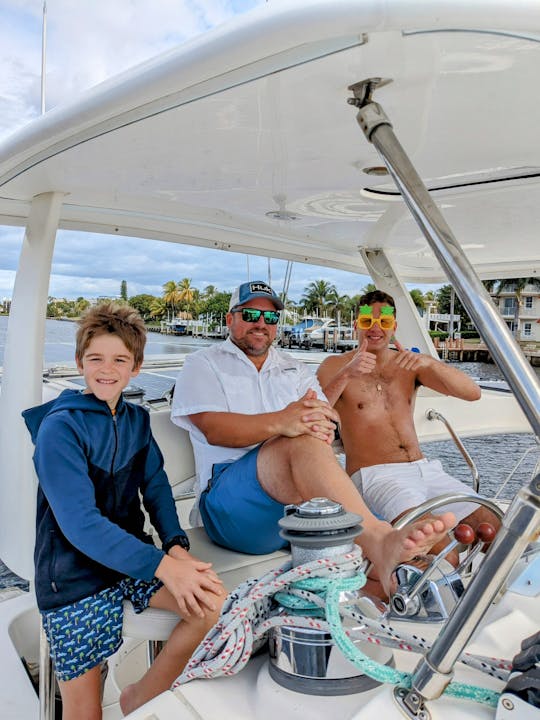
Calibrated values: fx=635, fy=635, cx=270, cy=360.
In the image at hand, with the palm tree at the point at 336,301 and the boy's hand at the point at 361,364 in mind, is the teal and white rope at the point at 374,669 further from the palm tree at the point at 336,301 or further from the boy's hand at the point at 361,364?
the palm tree at the point at 336,301

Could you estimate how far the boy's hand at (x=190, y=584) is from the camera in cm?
165

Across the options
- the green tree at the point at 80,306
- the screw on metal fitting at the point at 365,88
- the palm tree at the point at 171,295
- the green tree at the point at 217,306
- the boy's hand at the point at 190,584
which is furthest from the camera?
the palm tree at the point at 171,295

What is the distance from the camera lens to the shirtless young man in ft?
9.39

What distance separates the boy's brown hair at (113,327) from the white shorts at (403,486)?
1280mm

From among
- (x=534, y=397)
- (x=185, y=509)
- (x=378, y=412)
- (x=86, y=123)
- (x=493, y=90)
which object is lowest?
(x=185, y=509)

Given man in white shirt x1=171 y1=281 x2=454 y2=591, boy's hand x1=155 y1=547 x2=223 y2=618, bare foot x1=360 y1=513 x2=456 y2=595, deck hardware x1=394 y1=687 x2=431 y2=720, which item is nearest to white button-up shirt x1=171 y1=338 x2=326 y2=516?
man in white shirt x1=171 y1=281 x2=454 y2=591

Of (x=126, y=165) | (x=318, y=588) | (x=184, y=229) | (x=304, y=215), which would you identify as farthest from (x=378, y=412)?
(x=318, y=588)

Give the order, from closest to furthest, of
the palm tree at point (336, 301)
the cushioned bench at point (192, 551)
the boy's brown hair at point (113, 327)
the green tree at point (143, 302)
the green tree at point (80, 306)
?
1. the cushioned bench at point (192, 551)
2. the boy's brown hair at point (113, 327)
3. the green tree at point (80, 306)
4. the green tree at point (143, 302)
5. the palm tree at point (336, 301)

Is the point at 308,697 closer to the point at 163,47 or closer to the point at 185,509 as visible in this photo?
the point at 163,47

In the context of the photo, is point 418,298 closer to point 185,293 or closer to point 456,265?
point 185,293

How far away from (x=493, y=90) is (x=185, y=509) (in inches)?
86.3

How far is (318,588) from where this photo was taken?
1.27 m

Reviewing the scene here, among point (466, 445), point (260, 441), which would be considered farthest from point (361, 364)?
point (466, 445)

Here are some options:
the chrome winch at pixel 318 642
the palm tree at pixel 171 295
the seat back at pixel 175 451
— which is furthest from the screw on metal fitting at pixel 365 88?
the palm tree at pixel 171 295
